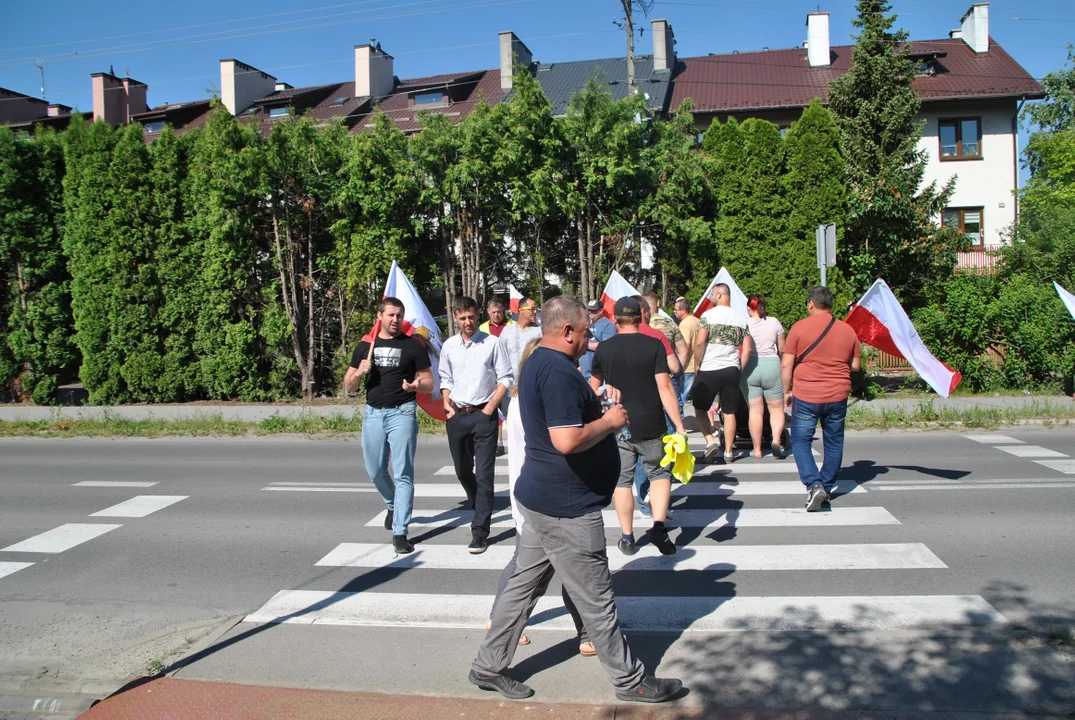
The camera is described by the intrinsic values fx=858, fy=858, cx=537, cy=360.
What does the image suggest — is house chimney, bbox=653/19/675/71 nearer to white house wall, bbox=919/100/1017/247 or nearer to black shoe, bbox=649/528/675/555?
white house wall, bbox=919/100/1017/247

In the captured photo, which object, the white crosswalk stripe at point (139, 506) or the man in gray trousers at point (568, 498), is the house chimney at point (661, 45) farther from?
the man in gray trousers at point (568, 498)

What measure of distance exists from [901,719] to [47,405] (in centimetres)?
1736

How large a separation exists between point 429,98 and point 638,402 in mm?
30415

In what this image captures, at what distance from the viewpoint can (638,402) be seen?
242 inches

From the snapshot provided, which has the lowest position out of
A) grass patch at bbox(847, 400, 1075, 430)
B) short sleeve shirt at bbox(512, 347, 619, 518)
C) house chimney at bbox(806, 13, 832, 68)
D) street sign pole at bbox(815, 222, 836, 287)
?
grass patch at bbox(847, 400, 1075, 430)

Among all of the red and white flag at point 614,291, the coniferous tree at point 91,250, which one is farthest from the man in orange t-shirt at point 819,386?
the coniferous tree at point 91,250

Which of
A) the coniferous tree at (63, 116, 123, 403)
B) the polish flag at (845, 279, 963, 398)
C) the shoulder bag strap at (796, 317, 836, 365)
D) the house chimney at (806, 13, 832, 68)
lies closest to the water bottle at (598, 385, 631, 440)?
the shoulder bag strap at (796, 317, 836, 365)

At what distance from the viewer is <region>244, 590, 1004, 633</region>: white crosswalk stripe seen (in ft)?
16.2

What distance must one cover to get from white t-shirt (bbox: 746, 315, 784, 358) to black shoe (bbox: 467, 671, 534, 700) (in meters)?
6.21

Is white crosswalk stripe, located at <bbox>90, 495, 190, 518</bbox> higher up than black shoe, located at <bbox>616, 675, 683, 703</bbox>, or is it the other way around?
white crosswalk stripe, located at <bbox>90, 495, 190, 518</bbox>

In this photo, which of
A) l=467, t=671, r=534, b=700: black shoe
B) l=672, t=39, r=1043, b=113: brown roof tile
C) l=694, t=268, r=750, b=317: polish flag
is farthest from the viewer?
l=672, t=39, r=1043, b=113: brown roof tile

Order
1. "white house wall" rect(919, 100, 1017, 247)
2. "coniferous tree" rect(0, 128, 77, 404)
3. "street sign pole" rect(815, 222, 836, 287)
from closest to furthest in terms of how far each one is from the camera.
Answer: "street sign pole" rect(815, 222, 836, 287), "coniferous tree" rect(0, 128, 77, 404), "white house wall" rect(919, 100, 1017, 247)

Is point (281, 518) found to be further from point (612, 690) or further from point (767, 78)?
point (767, 78)

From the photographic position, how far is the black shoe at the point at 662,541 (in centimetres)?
625
